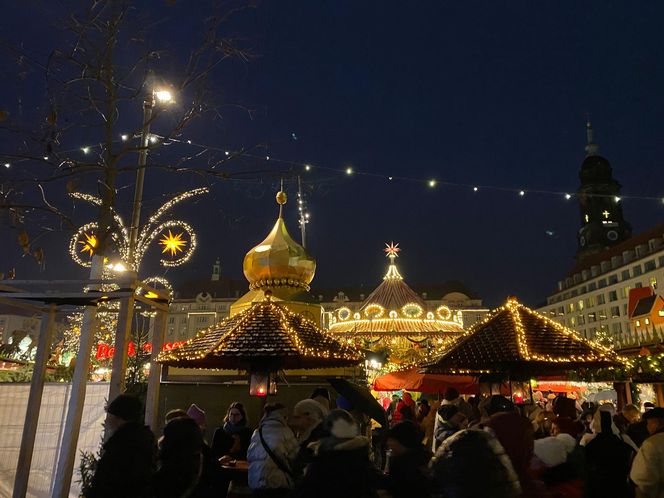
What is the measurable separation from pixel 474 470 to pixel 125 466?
8.89 ft

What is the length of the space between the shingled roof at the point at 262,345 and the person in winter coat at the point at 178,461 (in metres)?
2.50

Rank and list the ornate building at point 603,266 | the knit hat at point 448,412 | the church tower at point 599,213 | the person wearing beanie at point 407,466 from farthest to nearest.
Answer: the church tower at point 599,213, the ornate building at point 603,266, the knit hat at point 448,412, the person wearing beanie at point 407,466

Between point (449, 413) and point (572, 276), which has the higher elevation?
point (572, 276)

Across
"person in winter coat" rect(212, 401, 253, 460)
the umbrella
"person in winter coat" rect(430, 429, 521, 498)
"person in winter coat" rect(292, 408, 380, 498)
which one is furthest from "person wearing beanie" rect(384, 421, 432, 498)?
"person in winter coat" rect(212, 401, 253, 460)

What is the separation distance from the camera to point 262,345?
7.00m

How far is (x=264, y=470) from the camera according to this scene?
4871 mm

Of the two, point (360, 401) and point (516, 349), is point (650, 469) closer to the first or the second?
point (516, 349)

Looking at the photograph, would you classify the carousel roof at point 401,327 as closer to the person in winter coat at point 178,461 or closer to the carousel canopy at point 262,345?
the carousel canopy at point 262,345

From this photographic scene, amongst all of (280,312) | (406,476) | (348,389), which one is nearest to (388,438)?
(406,476)

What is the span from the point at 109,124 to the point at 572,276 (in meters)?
92.4

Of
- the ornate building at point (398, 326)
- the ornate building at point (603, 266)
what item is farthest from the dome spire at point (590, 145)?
the ornate building at point (398, 326)

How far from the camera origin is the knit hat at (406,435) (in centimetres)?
374

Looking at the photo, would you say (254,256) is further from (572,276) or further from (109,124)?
(572,276)

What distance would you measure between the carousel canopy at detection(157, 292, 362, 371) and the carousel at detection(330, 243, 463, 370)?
11512 mm
